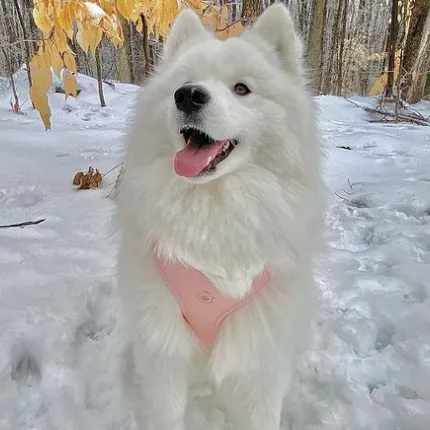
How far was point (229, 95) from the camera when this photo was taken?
4.72 feet

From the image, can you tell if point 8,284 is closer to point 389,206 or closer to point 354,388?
point 354,388

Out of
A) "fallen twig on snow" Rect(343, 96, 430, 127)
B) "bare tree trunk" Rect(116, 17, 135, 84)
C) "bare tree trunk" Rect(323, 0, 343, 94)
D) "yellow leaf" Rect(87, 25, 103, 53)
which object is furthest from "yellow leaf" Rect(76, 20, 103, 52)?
"bare tree trunk" Rect(323, 0, 343, 94)

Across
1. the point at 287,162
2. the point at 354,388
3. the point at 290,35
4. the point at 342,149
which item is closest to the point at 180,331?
the point at 287,162

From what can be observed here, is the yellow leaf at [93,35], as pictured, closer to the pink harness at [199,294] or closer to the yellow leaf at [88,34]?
the yellow leaf at [88,34]

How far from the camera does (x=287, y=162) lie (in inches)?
57.6

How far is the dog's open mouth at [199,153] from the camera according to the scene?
1.36 m

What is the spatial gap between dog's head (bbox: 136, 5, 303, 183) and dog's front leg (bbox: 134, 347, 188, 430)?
2.35 feet

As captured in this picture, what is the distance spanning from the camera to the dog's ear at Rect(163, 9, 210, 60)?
1.73 metres

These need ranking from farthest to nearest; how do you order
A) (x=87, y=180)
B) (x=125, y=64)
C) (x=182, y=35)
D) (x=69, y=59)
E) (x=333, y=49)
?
(x=333, y=49), (x=125, y=64), (x=87, y=180), (x=69, y=59), (x=182, y=35)

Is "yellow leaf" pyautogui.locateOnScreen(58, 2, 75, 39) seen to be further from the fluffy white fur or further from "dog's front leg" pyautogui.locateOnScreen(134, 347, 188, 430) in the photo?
"dog's front leg" pyautogui.locateOnScreen(134, 347, 188, 430)

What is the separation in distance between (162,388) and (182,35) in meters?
1.38

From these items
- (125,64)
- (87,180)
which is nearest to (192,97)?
(87,180)

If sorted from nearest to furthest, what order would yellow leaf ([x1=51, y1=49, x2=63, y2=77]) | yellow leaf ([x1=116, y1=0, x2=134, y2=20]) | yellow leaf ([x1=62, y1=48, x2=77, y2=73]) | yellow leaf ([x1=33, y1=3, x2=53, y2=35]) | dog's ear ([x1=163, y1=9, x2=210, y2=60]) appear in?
dog's ear ([x1=163, y1=9, x2=210, y2=60]), yellow leaf ([x1=116, y1=0, x2=134, y2=20]), yellow leaf ([x1=33, y1=3, x2=53, y2=35]), yellow leaf ([x1=51, y1=49, x2=63, y2=77]), yellow leaf ([x1=62, y1=48, x2=77, y2=73])

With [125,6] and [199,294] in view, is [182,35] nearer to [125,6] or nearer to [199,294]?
[125,6]
